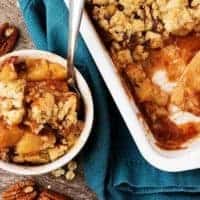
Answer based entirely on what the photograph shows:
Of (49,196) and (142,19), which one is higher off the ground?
→ (142,19)

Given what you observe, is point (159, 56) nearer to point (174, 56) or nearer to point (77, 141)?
point (174, 56)

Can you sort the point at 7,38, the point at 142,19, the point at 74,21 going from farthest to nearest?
the point at 7,38
the point at 142,19
the point at 74,21

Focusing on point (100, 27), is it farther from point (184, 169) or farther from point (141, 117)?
point (184, 169)

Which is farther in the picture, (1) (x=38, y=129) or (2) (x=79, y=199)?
(2) (x=79, y=199)

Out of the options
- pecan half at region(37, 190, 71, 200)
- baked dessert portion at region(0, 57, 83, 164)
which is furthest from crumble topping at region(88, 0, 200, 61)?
pecan half at region(37, 190, 71, 200)

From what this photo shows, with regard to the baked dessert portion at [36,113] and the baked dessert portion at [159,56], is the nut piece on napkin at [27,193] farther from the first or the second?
the baked dessert portion at [159,56]

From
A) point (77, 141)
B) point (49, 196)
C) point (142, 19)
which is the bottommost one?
point (49, 196)

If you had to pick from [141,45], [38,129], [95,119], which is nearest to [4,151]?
[38,129]

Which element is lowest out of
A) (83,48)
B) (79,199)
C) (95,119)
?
(79,199)

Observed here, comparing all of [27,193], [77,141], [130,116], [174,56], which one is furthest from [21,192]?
[174,56]
